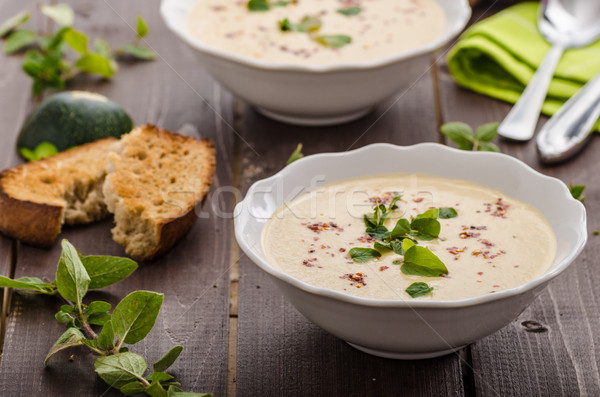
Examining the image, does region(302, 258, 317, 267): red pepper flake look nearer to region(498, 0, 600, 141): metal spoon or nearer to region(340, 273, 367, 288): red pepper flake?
region(340, 273, 367, 288): red pepper flake

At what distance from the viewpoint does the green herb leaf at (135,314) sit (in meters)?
1.68

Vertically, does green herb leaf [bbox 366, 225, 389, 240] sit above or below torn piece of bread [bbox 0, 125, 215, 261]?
above

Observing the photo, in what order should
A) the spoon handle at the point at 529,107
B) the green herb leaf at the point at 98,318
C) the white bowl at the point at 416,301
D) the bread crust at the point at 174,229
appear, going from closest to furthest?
the white bowl at the point at 416,301, the green herb leaf at the point at 98,318, the bread crust at the point at 174,229, the spoon handle at the point at 529,107

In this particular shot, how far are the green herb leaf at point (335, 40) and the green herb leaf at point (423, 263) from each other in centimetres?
116

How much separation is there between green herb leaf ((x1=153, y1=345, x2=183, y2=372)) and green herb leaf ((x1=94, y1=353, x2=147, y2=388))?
0.03 meters

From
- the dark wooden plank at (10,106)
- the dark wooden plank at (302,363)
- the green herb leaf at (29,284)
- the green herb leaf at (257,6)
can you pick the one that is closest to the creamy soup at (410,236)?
the dark wooden plank at (302,363)

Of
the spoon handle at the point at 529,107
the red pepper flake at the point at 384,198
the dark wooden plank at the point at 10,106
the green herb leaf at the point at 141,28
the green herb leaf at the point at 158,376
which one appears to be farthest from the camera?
the green herb leaf at the point at 141,28

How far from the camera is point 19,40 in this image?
3074mm

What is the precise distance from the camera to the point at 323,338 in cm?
184

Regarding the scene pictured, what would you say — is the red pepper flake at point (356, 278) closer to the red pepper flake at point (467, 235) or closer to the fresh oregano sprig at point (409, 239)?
the fresh oregano sprig at point (409, 239)

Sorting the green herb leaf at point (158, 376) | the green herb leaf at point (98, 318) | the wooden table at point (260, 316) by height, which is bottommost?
the wooden table at point (260, 316)

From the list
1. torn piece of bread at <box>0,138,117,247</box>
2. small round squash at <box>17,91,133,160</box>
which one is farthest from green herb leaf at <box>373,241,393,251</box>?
small round squash at <box>17,91,133,160</box>

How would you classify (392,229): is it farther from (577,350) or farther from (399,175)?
(577,350)

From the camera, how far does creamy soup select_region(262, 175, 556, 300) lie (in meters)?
1.64
